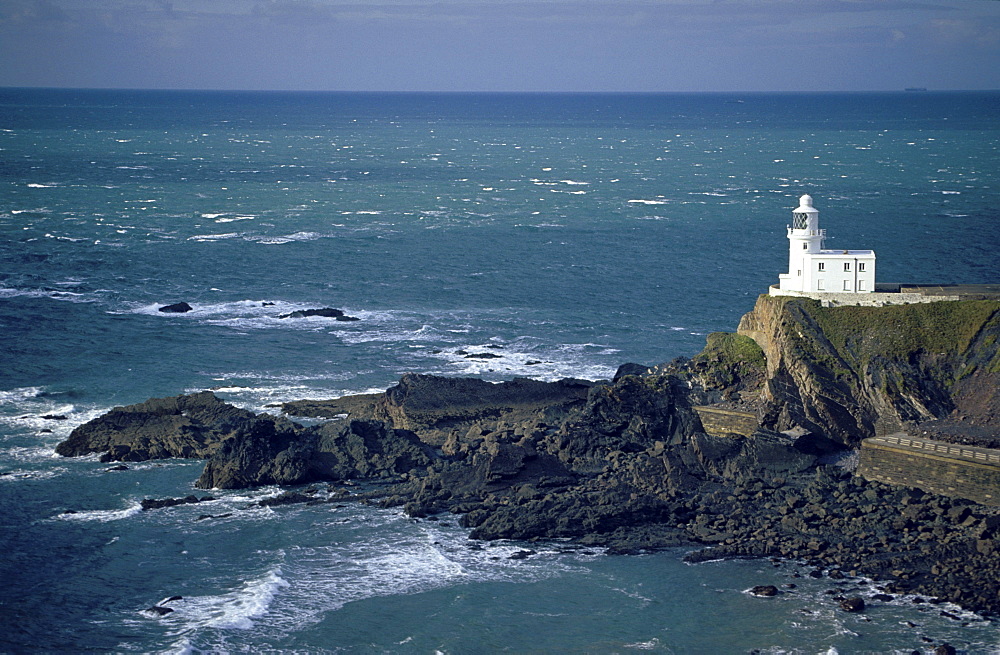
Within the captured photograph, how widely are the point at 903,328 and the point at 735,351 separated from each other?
7439 mm

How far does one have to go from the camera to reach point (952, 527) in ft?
144

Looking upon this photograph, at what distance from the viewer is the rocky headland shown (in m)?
44.1

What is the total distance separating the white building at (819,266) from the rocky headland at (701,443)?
224 centimetres

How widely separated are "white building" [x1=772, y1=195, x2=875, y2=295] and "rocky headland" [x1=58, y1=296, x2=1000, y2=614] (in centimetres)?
224

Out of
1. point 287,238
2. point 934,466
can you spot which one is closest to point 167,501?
point 934,466

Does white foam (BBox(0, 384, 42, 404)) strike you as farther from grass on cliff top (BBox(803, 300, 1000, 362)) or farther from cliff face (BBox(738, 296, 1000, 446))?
grass on cliff top (BBox(803, 300, 1000, 362))

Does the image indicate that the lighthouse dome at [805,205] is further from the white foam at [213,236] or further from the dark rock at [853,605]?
the white foam at [213,236]

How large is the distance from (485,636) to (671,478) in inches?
514

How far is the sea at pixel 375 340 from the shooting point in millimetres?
38938

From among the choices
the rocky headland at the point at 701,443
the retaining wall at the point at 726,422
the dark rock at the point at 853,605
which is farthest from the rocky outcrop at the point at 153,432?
the dark rock at the point at 853,605

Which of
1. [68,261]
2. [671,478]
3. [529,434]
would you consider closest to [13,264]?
[68,261]

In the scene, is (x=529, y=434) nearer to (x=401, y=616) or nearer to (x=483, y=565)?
(x=483, y=565)

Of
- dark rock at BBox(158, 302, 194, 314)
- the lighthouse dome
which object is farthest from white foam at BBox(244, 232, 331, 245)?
the lighthouse dome

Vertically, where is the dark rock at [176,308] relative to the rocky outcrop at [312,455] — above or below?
above
